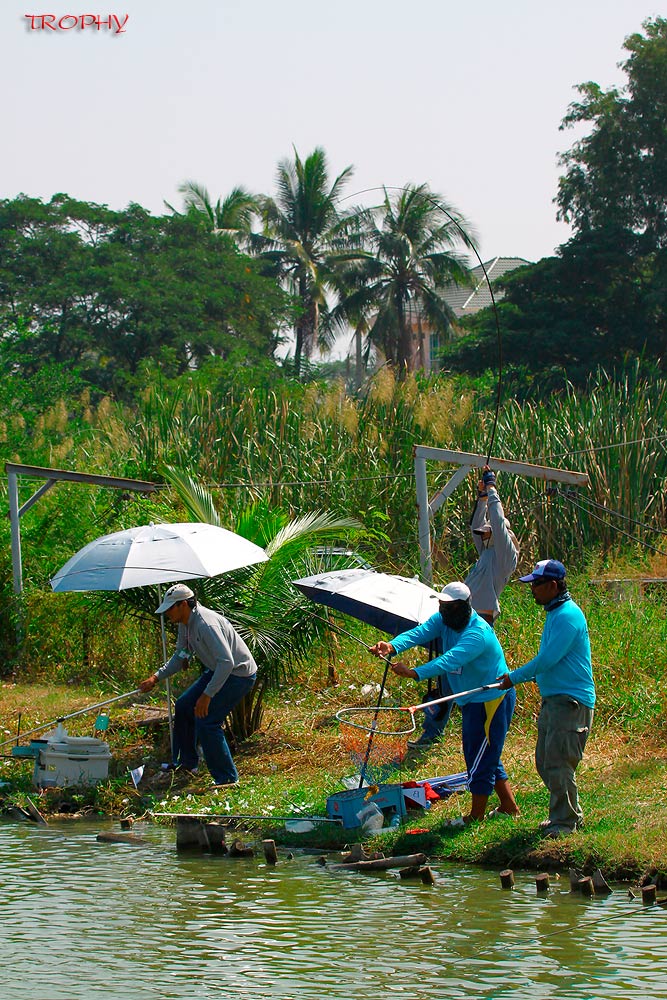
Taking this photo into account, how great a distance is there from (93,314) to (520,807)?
36.9m

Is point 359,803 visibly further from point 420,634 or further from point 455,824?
point 420,634

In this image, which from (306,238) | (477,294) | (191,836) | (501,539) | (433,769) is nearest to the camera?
(191,836)

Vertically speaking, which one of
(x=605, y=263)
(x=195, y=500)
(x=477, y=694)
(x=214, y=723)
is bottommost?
(x=214, y=723)

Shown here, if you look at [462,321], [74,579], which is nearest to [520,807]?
[74,579]

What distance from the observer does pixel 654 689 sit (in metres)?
11.1

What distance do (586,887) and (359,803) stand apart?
2.18 m

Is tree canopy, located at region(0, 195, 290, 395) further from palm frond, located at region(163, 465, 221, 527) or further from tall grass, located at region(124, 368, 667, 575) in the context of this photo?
palm frond, located at region(163, 465, 221, 527)

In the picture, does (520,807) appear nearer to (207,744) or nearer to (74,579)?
(207,744)

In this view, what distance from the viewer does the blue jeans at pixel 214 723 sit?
33.8ft

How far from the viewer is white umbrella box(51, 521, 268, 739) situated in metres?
10.5

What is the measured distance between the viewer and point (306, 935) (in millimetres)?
6988

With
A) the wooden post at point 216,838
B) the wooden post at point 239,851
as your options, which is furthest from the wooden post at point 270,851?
the wooden post at point 216,838

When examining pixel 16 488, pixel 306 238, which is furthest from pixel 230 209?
pixel 16 488

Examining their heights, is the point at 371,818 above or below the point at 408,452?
below
